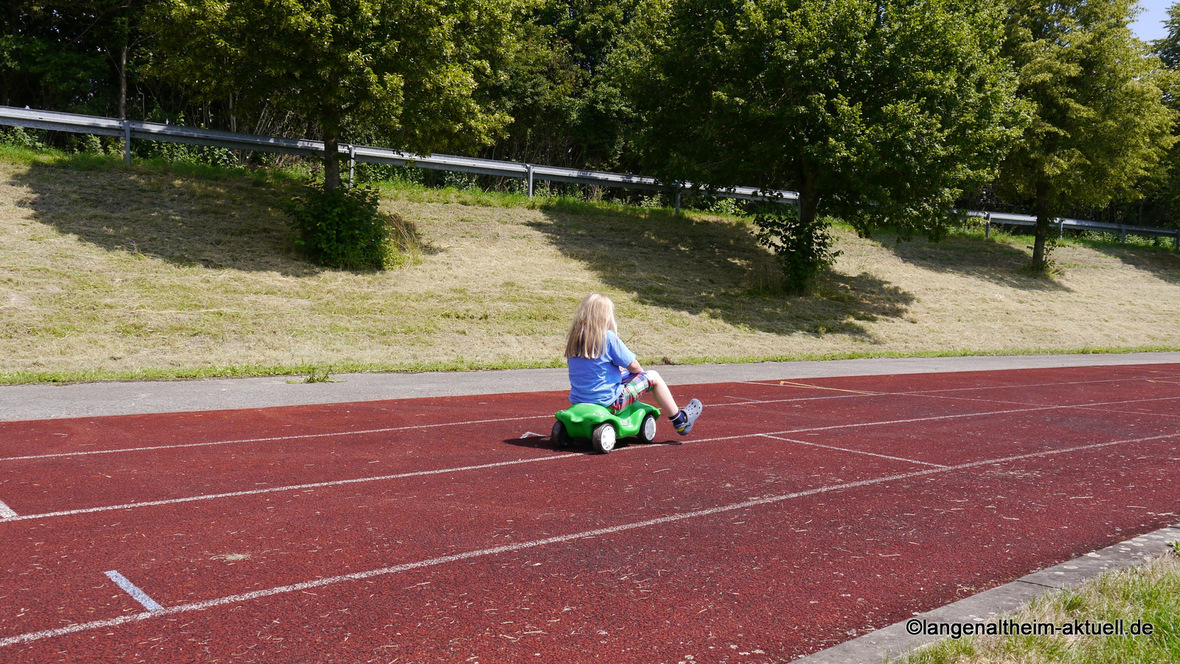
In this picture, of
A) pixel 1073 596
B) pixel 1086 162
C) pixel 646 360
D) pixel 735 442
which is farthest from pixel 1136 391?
pixel 1086 162

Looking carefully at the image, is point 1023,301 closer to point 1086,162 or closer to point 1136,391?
point 1086,162

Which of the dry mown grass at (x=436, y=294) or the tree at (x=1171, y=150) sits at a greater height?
the tree at (x=1171, y=150)

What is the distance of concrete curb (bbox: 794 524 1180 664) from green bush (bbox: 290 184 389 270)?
17.8m

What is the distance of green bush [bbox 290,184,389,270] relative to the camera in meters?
20.0

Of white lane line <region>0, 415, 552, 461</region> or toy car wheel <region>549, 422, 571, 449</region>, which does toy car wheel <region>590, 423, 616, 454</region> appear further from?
white lane line <region>0, 415, 552, 461</region>

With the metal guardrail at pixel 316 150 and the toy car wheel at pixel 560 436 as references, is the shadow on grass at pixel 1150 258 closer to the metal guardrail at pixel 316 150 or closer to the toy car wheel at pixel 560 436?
the metal guardrail at pixel 316 150

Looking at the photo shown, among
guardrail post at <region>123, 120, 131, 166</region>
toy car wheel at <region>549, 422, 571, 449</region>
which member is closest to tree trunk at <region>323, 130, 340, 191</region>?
guardrail post at <region>123, 120, 131, 166</region>

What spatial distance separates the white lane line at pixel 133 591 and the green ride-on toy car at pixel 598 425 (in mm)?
4069

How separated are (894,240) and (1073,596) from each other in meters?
32.7

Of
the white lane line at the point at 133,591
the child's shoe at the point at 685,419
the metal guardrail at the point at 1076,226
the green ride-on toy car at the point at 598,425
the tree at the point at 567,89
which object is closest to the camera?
the white lane line at the point at 133,591

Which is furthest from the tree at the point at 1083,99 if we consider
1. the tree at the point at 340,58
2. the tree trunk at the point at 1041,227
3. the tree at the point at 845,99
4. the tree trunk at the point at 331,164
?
the tree trunk at the point at 331,164

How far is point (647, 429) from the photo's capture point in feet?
27.5

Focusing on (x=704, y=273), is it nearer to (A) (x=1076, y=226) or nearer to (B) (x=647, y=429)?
(B) (x=647, y=429)

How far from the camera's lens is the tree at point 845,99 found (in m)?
21.8
